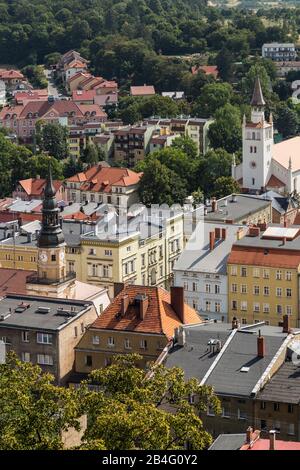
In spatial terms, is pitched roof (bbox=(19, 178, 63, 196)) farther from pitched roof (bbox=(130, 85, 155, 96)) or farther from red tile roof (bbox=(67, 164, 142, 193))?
pitched roof (bbox=(130, 85, 155, 96))

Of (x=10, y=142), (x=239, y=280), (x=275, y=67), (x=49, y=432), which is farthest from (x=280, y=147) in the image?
(x=49, y=432)

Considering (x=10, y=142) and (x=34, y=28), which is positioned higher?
(x=34, y=28)

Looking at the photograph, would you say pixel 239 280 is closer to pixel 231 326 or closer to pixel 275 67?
pixel 231 326

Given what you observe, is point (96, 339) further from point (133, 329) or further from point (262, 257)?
point (262, 257)

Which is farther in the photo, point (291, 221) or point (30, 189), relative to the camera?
point (30, 189)

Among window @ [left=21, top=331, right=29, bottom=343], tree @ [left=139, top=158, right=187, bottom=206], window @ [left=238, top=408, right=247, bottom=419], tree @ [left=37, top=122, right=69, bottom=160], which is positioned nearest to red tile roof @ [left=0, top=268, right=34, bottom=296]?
window @ [left=21, top=331, right=29, bottom=343]
